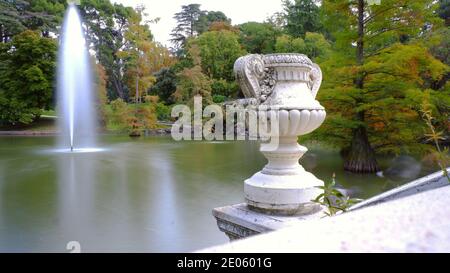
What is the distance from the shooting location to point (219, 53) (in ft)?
62.7

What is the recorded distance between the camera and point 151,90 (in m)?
20.3

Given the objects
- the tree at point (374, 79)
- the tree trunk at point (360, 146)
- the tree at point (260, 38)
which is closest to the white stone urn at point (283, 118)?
the tree at point (374, 79)

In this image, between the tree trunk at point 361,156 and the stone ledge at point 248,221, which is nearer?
the stone ledge at point 248,221

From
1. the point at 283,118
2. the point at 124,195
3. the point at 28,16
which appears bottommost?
the point at 124,195

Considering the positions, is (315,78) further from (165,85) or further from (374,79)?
(165,85)

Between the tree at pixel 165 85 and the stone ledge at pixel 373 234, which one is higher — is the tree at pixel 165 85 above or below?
above

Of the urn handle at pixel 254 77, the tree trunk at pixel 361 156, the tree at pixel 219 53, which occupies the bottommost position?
the tree trunk at pixel 361 156

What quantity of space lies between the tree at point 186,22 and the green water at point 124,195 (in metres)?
18.0

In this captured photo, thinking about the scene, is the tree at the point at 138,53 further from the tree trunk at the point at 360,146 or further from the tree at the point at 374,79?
the tree trunk at the point at 360,146

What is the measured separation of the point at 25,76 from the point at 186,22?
11894 millimetres

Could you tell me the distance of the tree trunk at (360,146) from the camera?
773cm

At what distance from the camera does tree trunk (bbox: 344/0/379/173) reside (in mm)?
7727

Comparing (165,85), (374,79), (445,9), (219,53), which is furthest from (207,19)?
(374,79)

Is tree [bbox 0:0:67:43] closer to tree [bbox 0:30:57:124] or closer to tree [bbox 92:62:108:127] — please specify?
tree [bbox 0:30:57:124]
